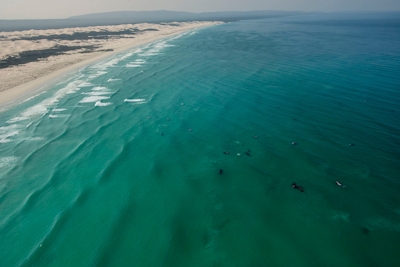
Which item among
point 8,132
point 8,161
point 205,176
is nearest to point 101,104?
point 8,132

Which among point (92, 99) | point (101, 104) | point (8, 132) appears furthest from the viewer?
point (92, 99)

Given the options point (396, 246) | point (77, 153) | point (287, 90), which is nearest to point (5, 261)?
point (77, 153)

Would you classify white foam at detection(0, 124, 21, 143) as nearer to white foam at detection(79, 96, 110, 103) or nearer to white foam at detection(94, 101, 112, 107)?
white foam at detection(79, 96, 110, 103)

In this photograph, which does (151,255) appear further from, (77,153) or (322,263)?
(77,153)

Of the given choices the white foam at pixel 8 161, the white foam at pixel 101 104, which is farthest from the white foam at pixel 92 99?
the white foam at pixel 8 161

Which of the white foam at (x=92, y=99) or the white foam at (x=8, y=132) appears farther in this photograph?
the white foam at (x=92, y=99)

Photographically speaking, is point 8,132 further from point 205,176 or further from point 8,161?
point 205,176

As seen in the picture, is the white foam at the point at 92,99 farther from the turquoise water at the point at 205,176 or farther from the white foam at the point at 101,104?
the white foam at the point at 101,104
